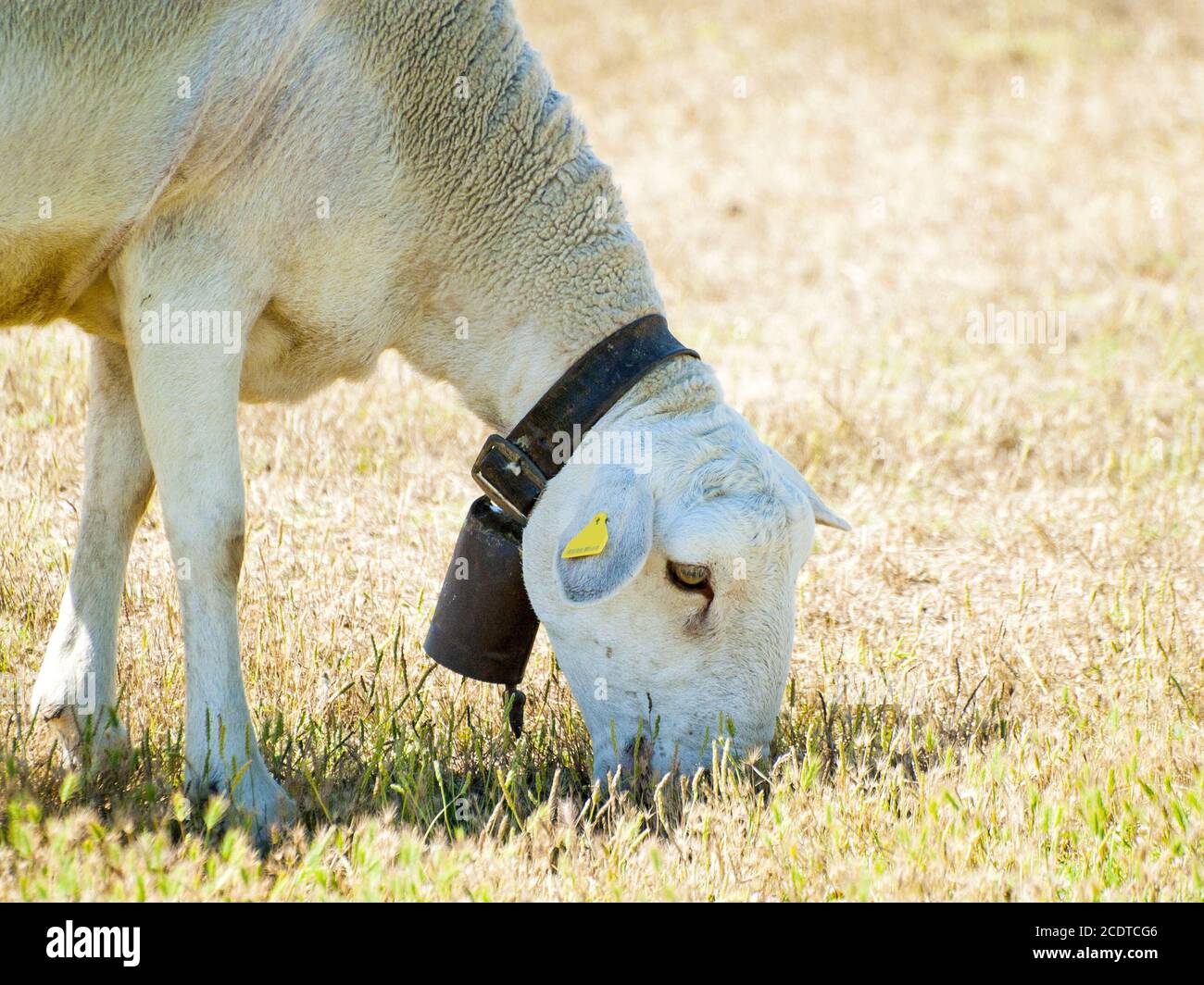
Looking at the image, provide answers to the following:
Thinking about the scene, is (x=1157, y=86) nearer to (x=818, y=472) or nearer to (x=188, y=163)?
Answer: (x=818, y=472)

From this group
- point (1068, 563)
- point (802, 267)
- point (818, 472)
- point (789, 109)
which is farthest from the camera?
point (789, 109)

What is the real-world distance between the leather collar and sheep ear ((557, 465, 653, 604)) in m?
0.23

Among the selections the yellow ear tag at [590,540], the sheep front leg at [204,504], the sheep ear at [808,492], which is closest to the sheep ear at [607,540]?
the yellow ear tag at [590,540]

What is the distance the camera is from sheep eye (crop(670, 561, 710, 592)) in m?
4.28

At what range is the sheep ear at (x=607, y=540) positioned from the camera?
410cm

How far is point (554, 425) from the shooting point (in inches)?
176

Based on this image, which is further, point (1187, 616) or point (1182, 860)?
point (1187, 616)

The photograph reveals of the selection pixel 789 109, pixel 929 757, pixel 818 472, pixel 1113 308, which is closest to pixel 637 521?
pixel 929 757

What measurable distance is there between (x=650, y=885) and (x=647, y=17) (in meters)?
16.3

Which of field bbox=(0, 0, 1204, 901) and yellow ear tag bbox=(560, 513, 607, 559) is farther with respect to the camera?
yellow ear tag bbox=(560, 513, 607, 559)

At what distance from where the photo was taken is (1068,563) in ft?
21.7

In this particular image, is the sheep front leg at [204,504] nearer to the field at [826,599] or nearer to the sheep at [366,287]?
the sheep at [366,287]

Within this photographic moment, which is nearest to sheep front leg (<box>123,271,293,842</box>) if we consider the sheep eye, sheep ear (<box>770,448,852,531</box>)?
the sheep eye

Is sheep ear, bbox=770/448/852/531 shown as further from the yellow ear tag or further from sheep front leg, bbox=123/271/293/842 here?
sheep front leg, bbox=123/271/293/842
